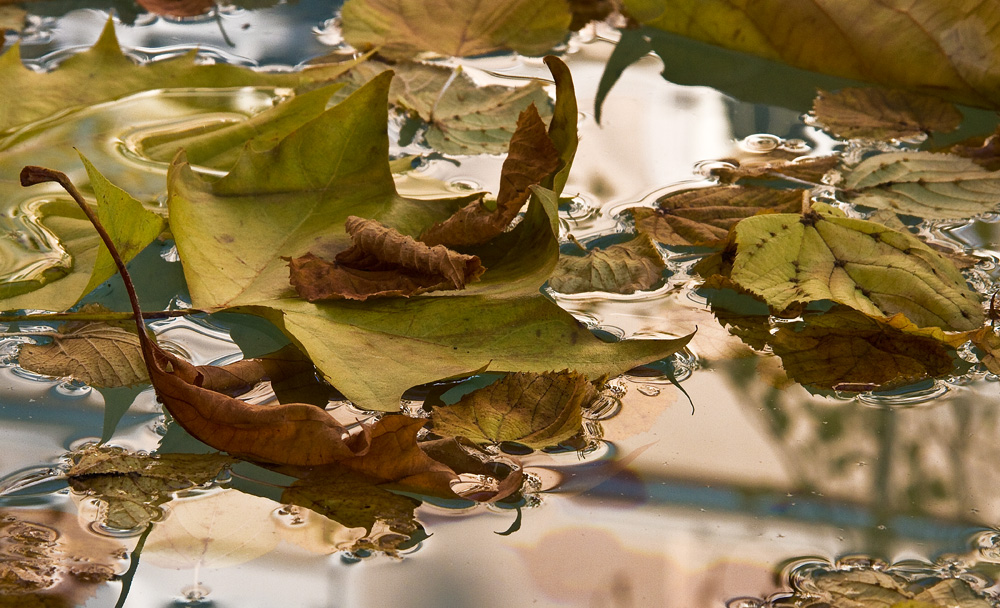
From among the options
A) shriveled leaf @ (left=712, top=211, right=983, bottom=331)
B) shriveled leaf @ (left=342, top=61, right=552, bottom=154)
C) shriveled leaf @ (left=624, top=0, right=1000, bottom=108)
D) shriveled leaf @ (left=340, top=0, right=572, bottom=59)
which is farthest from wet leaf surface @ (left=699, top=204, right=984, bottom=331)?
shriveled leaf @ (left=340, top=0, right=572, bottom=59)

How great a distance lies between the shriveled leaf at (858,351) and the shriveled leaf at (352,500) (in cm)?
35

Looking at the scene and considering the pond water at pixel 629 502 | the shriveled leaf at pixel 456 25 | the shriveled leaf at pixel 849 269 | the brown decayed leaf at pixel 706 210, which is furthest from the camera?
the shriveled leaf at pixel 456 25

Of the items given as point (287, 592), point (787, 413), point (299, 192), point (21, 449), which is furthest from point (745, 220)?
point (21, 449)

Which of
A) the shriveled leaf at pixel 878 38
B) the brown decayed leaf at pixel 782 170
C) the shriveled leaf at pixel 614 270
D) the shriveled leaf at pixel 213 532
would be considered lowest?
the shriveled leaf at pixel 213 532

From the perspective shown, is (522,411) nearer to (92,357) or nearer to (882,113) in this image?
(92,357)

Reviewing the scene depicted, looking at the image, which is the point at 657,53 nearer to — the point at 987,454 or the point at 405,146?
the point at 405,146

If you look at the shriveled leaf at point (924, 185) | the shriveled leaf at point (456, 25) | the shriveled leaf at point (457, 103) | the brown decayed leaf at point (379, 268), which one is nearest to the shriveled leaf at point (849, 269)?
the shriveled leaf at point (924, 185)

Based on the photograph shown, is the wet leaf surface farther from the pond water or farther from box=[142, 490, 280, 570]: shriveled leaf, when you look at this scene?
box=[142, 490, 280, 570]: shriveled leaf

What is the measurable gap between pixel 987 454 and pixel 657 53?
2.75 feet

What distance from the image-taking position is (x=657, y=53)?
1.38 meters

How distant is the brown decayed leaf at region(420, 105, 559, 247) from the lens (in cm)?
83

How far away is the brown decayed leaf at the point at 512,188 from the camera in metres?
0.83

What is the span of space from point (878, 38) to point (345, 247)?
2.69 feet

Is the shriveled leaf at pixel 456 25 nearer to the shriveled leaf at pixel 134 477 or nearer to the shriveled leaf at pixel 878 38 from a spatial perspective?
the shriveled leaf at pixel 878 38
